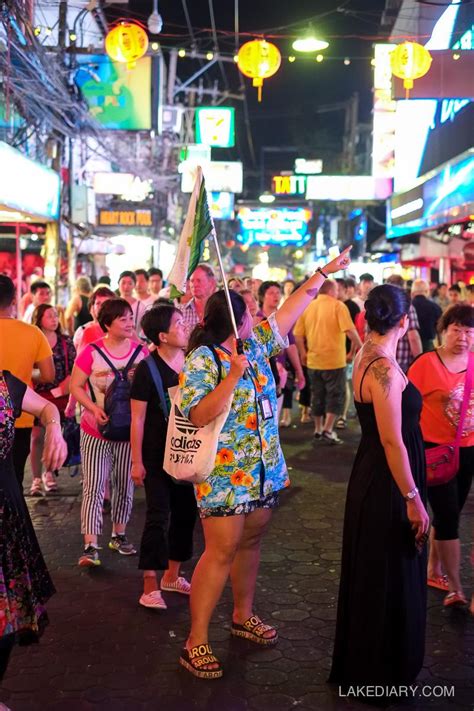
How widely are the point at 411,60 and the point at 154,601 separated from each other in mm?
10961

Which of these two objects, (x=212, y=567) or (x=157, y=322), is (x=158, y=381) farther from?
(x=212, y=567)

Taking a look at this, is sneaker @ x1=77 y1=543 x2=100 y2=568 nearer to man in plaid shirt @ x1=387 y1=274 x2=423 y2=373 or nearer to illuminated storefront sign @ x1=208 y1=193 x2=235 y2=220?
man in plaid shirt @ x1=387 y1=274 x2=423 y2=373

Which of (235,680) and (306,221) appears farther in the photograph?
(306,221)

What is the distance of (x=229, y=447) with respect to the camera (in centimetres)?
397

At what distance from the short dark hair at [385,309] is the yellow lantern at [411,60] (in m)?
10.5

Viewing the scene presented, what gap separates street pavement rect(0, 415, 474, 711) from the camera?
3.84 meters

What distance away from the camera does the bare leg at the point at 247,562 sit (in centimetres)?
422

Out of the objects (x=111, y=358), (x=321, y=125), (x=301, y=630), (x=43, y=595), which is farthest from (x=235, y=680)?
(x=321, y=125)

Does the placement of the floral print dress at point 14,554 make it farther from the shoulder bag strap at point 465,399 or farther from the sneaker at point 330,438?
the sneaker at point 330,438

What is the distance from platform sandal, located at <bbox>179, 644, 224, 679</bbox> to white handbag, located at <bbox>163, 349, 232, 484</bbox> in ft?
3.01

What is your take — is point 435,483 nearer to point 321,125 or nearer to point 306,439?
point 306,439

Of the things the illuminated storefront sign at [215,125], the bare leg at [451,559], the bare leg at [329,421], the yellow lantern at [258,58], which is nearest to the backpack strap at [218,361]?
the bare leg at [451,559]

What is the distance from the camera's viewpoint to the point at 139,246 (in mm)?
29984

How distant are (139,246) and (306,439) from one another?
20.6m
